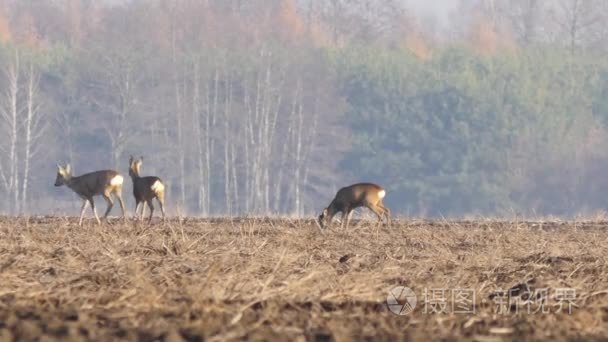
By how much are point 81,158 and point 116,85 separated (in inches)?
170

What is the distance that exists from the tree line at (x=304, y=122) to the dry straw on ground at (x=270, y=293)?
46.1 m

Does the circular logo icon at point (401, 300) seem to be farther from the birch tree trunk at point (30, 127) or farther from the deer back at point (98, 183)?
the birch tree trunk at point (30, 127)

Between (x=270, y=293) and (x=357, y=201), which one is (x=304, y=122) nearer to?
(x=357, y=201)

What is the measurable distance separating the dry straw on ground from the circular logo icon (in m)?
0.07

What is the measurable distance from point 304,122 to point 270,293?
60.0 metres

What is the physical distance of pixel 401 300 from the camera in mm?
10453

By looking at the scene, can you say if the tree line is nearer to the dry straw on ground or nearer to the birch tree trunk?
the birch tree trunk

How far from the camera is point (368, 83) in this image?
70.1 m

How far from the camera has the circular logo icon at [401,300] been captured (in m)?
A: 10.1

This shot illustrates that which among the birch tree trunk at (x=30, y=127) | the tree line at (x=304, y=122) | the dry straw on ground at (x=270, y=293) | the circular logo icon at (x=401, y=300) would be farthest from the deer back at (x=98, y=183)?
the birch tree trunk at (x=30, y=127)

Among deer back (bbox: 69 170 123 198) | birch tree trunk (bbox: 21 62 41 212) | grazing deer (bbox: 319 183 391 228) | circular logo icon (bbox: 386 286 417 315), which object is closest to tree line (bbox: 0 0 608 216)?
birch tree trunk (bbox: 21 62 41 212)

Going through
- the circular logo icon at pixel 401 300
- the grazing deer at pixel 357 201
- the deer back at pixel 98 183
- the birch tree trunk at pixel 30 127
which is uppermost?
the birch tree trunk at pixel 30 127

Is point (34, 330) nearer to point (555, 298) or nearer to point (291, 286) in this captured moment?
point (291, 286)

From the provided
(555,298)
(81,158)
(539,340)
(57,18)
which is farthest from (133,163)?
(57,18)
